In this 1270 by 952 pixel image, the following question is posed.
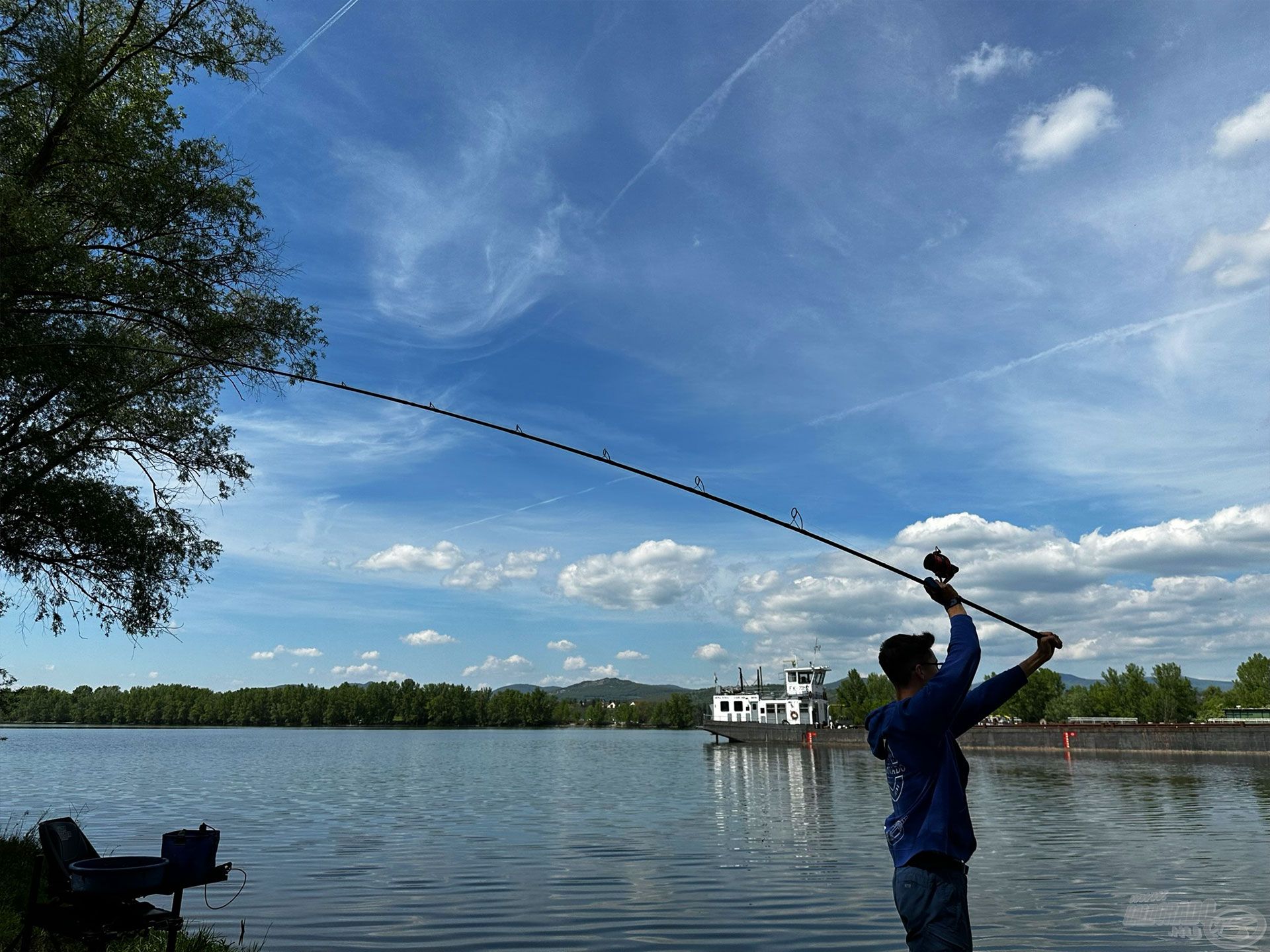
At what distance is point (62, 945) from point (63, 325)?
9.40 metres

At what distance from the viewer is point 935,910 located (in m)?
4.54

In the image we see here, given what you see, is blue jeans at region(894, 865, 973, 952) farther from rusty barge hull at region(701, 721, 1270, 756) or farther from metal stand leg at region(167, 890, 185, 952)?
rusty barge hull at region(701, 721, 1270, 756)

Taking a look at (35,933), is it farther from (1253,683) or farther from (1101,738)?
(1253,683)

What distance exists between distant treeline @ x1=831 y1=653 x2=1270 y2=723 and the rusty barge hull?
7.24m

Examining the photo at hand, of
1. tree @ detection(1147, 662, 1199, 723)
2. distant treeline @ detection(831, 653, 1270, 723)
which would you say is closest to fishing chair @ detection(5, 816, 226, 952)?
distant treeline @ detection(831, 653, 1270, 723)

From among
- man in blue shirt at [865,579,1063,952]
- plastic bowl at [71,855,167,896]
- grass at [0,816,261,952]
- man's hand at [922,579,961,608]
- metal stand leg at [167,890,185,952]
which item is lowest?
grass at [0,816,261,952]

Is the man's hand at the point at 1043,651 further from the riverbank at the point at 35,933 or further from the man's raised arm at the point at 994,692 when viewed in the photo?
the riverbank at the point at 35,933

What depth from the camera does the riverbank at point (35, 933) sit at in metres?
8.69

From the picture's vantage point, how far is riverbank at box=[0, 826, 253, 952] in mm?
8688

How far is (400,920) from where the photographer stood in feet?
46.8

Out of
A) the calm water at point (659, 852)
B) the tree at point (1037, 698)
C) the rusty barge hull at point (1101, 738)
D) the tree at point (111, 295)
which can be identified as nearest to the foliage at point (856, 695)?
the tree at point (1037, 698)

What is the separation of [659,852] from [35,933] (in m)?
15.3

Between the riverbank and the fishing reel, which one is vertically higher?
the fishing reel

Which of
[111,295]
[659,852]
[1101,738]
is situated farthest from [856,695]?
[111,295]
